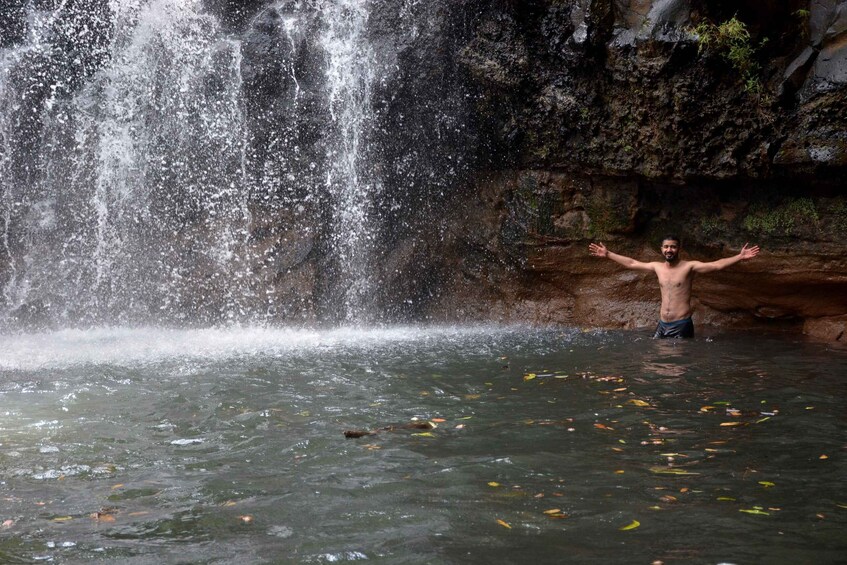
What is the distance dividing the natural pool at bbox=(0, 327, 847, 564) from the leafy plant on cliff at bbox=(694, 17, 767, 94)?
11.3ft

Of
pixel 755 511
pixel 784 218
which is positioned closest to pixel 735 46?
pixel 784 218

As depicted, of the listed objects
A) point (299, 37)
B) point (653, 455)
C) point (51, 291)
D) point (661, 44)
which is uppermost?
point (299, 37)

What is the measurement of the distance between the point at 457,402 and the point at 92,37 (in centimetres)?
954

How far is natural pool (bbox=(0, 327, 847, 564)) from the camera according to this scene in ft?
13.3

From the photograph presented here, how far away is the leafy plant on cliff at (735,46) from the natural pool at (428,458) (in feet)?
11.3

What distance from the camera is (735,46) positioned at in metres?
10.1

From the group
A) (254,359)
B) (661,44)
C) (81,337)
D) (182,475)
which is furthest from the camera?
(81,337)

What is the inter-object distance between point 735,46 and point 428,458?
716 centimetres

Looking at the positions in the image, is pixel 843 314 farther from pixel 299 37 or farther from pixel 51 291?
pixel 51 291

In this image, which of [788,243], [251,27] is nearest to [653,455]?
[788,243]

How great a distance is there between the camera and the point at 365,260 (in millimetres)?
12938

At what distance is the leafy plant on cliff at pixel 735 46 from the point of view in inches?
394

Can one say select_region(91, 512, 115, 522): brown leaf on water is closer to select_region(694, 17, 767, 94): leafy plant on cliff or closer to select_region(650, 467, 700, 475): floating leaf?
select_region(650, 467, 700, 475): floating leaf

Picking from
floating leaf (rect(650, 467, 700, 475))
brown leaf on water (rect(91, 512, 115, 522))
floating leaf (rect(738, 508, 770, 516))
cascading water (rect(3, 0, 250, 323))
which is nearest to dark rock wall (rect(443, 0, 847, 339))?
cascading water (rect(3, 0, 250, 323))
